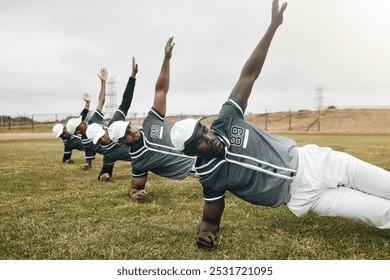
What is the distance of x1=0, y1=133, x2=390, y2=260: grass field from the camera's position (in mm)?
3580

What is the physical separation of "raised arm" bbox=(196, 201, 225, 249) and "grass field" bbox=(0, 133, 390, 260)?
0.09 meters

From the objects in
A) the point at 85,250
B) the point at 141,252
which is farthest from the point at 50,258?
the point at 141,252

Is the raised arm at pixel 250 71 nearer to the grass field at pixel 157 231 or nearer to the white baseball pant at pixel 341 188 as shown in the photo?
the white baseball pant at pixel 341 188

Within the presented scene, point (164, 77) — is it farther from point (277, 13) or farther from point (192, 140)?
point (192, 140)

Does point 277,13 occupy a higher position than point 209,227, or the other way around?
point 277,13

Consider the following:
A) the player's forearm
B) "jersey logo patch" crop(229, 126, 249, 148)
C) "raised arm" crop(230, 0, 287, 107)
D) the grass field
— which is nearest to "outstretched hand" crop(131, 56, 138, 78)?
the player's forearm

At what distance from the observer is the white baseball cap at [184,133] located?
3.41 metres

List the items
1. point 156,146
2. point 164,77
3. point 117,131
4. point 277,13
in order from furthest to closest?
1. point 164,77
2. point 156,146
3. point 117,131
4. point 277,13

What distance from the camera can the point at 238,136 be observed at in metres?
3.75

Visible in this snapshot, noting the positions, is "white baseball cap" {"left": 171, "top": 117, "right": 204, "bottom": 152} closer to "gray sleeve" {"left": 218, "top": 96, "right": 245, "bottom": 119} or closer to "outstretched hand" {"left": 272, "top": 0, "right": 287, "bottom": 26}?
"gray sleeve" {"left": 218, "top": 96, "right": 245, "bottom": 119}

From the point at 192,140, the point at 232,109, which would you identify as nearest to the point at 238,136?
the point at 232,109

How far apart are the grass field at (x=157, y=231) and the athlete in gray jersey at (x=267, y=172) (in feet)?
1.01

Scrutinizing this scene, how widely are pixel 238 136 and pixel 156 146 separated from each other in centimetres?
249

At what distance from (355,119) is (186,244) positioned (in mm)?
67718
